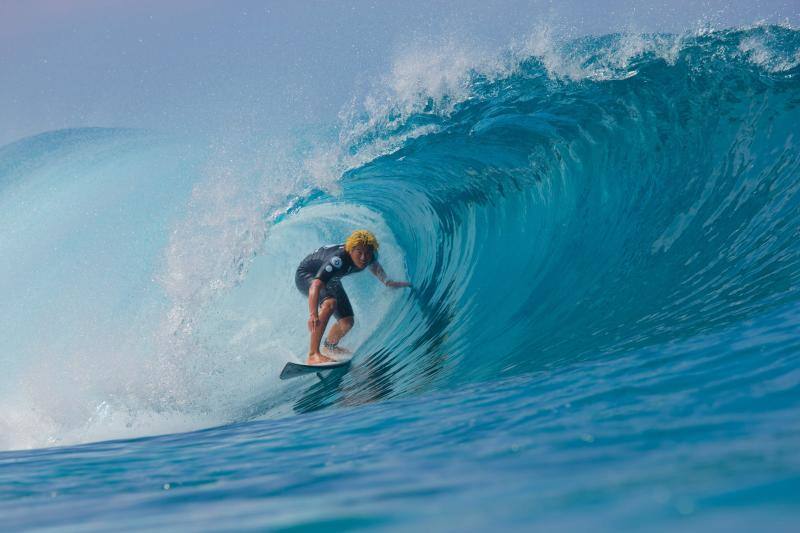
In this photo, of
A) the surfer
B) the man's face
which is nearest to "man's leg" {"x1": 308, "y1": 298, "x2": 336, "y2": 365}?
the surfer

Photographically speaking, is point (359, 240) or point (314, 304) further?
point (359, 240)

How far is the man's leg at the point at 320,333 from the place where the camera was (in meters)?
5.38

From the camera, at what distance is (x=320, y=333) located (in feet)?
17.7

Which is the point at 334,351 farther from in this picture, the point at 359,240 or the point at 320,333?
the point at 359,240

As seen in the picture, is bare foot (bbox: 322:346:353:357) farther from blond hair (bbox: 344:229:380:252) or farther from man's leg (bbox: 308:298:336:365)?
blond hair (bbox: 344:229:380:252)

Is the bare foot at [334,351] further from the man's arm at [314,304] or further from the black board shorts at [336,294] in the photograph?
the man's arm at [314,304]

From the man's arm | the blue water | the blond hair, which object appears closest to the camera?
the blue water

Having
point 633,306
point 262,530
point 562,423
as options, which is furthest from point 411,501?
point 633,306

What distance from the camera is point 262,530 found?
154 cm

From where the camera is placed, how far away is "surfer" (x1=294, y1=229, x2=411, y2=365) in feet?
17.6

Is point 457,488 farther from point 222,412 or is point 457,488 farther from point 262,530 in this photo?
point 222,412

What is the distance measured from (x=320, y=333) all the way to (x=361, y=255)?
0.73 meters

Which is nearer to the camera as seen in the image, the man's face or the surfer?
the surfer

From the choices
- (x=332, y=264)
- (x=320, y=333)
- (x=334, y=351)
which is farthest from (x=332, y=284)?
(x=334, y=351)
